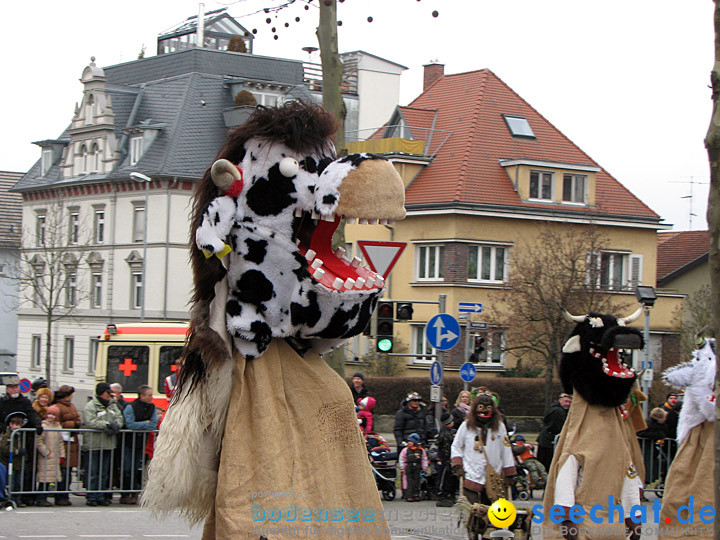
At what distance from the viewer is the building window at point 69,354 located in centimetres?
4578

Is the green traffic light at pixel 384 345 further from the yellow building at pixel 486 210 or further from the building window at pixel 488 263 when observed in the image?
the building window at pixel 488 263

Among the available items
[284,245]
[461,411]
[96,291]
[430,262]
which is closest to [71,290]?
[96,291]

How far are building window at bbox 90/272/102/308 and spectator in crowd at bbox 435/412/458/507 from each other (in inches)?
1264

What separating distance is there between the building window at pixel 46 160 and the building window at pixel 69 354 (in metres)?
8.34

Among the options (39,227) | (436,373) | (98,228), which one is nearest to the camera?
(436,373)

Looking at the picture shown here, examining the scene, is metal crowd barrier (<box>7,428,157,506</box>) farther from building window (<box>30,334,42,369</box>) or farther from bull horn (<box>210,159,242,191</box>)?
building window (<box>30,334,42,369</box>)

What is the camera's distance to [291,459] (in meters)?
4.37

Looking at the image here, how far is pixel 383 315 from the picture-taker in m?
16.0

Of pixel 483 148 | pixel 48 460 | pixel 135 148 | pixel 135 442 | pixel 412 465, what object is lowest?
pixel 412 465

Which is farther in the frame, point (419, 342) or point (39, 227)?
point (39, 227)

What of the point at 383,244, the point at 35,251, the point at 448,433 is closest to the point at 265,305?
the point at 383,244

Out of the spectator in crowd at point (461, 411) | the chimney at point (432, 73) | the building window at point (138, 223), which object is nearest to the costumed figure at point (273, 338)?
the spectator in crowd at point (461, 411)

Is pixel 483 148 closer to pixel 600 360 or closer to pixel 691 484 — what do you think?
pixel 600 360

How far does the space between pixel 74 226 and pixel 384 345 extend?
33.5m
